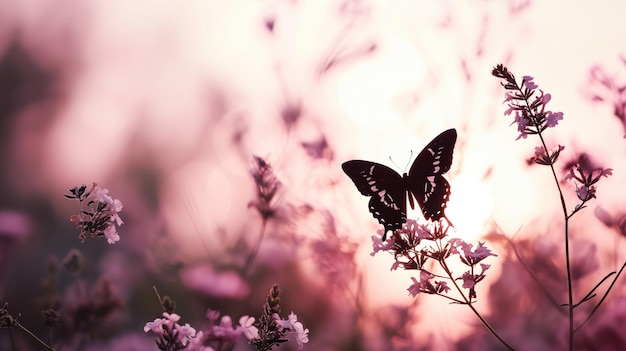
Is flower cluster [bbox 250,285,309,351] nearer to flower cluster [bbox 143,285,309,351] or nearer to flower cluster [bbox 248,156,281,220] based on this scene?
flower cluster [bbox 143,285,309,351]

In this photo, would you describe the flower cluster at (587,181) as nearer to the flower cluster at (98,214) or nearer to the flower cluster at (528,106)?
the flower cluster at (528,106)

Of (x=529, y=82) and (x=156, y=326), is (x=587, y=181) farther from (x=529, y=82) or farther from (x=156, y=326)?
(x=156, y=326)

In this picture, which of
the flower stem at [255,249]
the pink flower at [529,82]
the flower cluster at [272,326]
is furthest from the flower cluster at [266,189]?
the pink flower at [529,82]

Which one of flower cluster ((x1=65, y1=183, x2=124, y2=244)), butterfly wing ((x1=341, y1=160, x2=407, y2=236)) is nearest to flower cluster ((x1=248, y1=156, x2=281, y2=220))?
butterfly wing ((x1=341, y1=160, x2=407, y2=236))

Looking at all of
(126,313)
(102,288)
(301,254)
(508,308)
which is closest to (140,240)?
(126,313)

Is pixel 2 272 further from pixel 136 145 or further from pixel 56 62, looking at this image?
pixel 56 62

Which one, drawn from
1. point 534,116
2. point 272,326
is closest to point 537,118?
point 534,116
